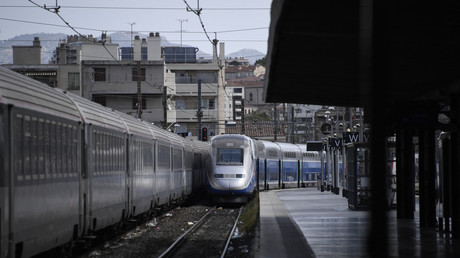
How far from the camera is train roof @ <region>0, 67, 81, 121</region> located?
10.2 metres

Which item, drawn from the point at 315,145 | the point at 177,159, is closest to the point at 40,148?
the point at 177,159

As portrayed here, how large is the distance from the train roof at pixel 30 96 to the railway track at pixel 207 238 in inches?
173

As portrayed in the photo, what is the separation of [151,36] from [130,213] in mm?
75821

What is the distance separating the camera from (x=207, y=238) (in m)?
22.4

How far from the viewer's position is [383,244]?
406cm

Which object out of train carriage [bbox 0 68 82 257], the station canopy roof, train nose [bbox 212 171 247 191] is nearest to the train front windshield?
train nose [bbox 212 171 247 191]

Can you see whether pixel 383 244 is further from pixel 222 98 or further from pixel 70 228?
pixel 222 98

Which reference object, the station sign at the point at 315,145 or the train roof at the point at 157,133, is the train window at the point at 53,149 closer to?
the train roof at the point at 157,133

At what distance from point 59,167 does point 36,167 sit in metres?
1.54

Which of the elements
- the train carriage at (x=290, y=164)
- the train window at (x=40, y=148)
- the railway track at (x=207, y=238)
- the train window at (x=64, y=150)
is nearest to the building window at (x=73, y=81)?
the train carriage at (x=290, y=164)

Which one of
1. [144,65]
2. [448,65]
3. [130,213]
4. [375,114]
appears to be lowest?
[130,213]

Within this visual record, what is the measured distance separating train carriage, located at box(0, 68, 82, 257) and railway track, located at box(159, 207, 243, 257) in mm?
4024

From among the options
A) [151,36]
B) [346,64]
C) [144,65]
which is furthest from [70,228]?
[151,36]

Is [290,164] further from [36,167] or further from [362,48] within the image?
[362,48]
